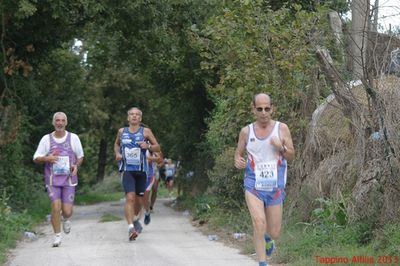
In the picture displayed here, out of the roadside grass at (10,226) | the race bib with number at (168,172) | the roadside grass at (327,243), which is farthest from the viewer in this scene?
the race bib with number at (168,172)

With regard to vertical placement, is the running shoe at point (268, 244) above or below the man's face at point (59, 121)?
below

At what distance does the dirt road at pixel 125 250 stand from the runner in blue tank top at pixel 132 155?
516 mm

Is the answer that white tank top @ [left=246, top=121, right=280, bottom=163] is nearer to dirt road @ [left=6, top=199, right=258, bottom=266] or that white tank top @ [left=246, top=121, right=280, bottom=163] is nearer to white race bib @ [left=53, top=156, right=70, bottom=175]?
dirt road @ [left=6, top=199, right=258, bottom=266]

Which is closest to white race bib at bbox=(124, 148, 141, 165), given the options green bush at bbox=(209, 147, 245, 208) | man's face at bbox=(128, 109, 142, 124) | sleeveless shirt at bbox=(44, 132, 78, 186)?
man's face at bbox=(128, 109, 142, 124)

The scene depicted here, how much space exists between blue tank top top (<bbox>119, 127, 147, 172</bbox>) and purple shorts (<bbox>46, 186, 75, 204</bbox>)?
1067mm

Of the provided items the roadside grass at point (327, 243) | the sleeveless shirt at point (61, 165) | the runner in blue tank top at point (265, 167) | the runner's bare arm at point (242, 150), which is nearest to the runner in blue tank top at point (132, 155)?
the sleeveless shirt at point (61, 165)

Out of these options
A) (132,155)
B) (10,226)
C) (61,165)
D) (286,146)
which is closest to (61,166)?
(61,165)

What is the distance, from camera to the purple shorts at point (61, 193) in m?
11.5

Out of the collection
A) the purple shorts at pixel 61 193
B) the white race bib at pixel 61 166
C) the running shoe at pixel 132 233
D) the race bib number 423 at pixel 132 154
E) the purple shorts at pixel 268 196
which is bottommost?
the running shoe at pixel 132 233

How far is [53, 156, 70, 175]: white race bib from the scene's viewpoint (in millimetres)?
11359

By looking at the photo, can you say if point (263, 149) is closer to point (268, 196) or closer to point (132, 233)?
point (268, 196)

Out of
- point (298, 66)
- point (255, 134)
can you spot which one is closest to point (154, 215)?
point (298, 66)

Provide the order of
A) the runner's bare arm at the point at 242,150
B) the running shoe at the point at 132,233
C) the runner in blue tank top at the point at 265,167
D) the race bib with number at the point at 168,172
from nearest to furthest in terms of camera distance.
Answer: the runner in blue tank top at the point at 265,167 < the runner's bare arm at the point at 242,150 < the running shoe at the point at 132,233 < the race bib with number at the point at 168,172

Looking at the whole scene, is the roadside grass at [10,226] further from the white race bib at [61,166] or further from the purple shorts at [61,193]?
the white race bib at [61,166]
